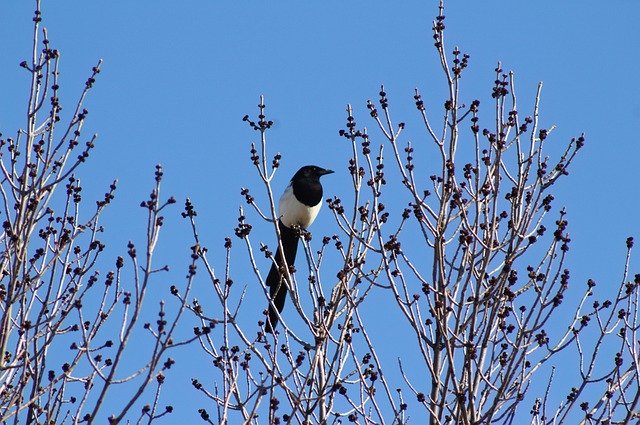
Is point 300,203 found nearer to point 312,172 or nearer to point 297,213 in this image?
point 297,213

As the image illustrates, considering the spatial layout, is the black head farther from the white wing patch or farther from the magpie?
the white wing patch

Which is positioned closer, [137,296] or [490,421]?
[137,296]

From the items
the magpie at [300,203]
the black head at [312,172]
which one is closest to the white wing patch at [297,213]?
the magpie at [300,203]

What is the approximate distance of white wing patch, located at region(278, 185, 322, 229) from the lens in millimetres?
8086

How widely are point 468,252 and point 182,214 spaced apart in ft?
4.33

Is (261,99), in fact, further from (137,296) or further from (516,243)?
(137,296)

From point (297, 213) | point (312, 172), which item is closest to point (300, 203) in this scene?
point (297, 213)

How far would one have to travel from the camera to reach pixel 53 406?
4.45 m

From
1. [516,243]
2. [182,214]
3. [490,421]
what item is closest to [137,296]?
[182,214]

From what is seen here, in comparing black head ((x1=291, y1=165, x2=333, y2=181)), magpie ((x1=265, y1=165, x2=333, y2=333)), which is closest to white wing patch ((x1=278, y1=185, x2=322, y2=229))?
magpie ((x1=265, y1=165, x2=333, y2=333))

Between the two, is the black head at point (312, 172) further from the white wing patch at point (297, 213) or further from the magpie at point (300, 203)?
the white wing patch at point (297, 213)

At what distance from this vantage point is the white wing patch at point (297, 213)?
809 centimetres

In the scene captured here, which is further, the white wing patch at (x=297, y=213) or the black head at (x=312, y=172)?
the black head at (x=312, y=172)

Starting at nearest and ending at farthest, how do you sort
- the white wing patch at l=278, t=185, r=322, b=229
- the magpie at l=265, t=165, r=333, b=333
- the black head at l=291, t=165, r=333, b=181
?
the magpie at l=265, t=165, r=333, b=333
the white wing patch at l=278, t=185, r=322, b=229
the black head at l=291, t=165, r=333, b=181
